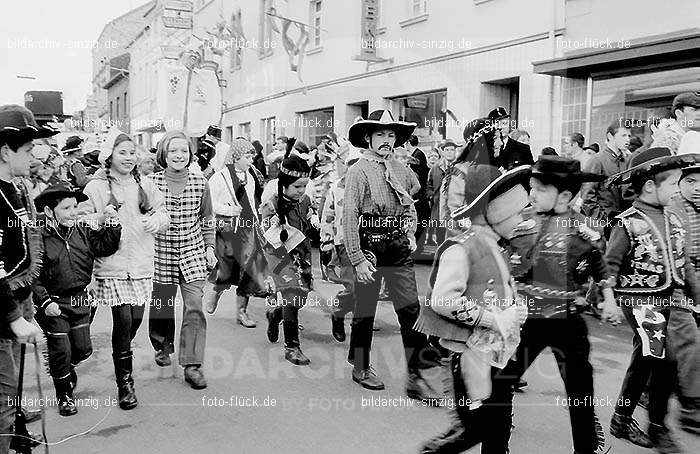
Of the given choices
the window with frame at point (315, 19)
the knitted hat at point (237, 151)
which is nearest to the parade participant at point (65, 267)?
the knitted hat at point (237, 151)

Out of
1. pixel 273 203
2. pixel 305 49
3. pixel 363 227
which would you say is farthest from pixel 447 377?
pixel 305 49

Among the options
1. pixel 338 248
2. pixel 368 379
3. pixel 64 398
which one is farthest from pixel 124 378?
pixel 338 248

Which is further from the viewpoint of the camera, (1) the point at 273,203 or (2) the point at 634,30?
(2) the point at 634,30

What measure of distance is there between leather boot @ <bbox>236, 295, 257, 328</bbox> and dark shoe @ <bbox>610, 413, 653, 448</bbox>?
4.05 m

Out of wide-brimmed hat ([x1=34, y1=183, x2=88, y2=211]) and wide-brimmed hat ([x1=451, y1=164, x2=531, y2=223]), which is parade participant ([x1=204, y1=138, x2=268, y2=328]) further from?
wide-brimmed hat ([x1=451, y1=164, x2=531, y2=223])

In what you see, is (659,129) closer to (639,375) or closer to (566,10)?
(639,375)

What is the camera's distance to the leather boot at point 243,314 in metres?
7.42

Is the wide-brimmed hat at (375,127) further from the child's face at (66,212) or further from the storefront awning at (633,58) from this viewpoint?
the storefront awning at (633,58)

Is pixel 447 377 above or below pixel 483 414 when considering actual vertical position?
below

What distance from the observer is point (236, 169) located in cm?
738

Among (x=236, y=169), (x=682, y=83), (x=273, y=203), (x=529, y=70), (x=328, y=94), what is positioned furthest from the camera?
(x=328, y=94)

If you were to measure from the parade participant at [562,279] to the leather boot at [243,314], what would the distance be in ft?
13.0

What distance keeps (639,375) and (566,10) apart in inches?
371

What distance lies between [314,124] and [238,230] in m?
14.9
